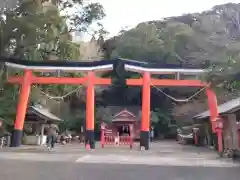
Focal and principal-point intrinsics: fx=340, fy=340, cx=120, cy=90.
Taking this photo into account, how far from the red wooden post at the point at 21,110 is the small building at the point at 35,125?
3.65m

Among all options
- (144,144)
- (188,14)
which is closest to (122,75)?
(144,144)

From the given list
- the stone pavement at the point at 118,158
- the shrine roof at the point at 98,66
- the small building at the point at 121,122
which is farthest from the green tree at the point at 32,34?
the small building at the point at 121,122

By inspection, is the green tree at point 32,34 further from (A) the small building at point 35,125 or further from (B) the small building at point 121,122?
(B) the small building at point 121,122

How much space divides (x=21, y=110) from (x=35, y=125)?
299 inches

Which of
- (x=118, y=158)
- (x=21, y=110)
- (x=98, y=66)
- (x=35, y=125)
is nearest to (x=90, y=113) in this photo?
(x=98, y=66)

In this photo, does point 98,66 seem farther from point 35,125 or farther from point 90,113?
point 35,125

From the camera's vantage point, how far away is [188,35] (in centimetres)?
4228

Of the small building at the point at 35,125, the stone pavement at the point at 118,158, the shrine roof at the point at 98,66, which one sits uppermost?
the shrine roof at the point at 98,66

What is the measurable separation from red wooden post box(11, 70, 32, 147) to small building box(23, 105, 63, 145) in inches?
144

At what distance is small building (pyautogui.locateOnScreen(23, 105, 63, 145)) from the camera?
83.1 ft

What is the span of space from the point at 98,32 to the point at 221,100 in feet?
42.7

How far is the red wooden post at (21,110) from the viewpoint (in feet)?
68.3

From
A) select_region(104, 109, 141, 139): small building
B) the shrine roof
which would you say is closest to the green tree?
the shrine roof

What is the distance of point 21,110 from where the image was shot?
69.0 feet
